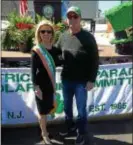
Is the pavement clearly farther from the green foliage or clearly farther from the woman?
the green foliage

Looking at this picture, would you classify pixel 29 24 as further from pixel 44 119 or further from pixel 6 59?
pixel 44 119

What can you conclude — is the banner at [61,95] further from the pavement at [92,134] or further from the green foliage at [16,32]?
the green foliage at [16,32]

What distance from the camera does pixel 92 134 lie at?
5.20 meters

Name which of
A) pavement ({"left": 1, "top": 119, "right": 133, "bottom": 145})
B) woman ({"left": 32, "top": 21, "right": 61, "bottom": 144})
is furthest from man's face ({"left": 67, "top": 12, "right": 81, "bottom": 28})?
pavement ({"left": 1, "top": 119, "right": 133, "bottom": 145})

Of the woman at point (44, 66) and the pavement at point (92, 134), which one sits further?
the pavement at point (92, 134)

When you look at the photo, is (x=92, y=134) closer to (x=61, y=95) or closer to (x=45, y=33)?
(x=61, y=95)

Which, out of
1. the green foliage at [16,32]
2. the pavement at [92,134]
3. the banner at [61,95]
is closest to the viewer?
the pavement at [92,134]

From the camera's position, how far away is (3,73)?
16.6 ft

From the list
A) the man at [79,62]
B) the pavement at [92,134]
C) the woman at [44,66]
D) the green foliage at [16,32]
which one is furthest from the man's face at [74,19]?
the pavement at [92,134]

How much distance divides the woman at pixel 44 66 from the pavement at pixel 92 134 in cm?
59

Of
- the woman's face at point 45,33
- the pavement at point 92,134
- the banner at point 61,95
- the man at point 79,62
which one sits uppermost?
the woman's face at point 45,33

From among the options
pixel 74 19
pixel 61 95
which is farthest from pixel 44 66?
pixel 61 95

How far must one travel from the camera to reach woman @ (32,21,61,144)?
14.4 feet

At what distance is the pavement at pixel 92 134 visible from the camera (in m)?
4.93
